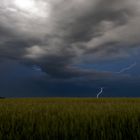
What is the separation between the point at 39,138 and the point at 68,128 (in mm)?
1009

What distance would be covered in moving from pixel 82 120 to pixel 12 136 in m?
2.44

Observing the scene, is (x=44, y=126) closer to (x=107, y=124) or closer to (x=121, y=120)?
(x=107, y=124)

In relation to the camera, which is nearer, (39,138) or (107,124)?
(39,138)

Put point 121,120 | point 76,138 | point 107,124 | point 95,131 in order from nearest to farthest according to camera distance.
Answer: point 76,138 < point 95,131 < point 107,124 < point 121,120

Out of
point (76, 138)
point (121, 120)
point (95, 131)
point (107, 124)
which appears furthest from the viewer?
point (121, 120)

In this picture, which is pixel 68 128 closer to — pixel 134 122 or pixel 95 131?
pixel 95 131

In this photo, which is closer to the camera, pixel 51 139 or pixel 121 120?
pixel 51 139

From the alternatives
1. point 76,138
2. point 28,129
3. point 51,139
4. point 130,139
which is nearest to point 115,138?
point 130,139

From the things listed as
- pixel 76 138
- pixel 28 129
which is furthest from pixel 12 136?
pixel 76 138

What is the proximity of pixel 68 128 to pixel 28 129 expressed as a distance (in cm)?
101

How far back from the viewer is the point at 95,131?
7.11 m

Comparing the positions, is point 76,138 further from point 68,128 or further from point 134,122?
point 134,122

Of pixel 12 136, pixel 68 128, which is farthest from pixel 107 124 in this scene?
pixel 12 136

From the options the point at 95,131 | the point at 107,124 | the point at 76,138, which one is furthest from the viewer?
the point at 107,124
